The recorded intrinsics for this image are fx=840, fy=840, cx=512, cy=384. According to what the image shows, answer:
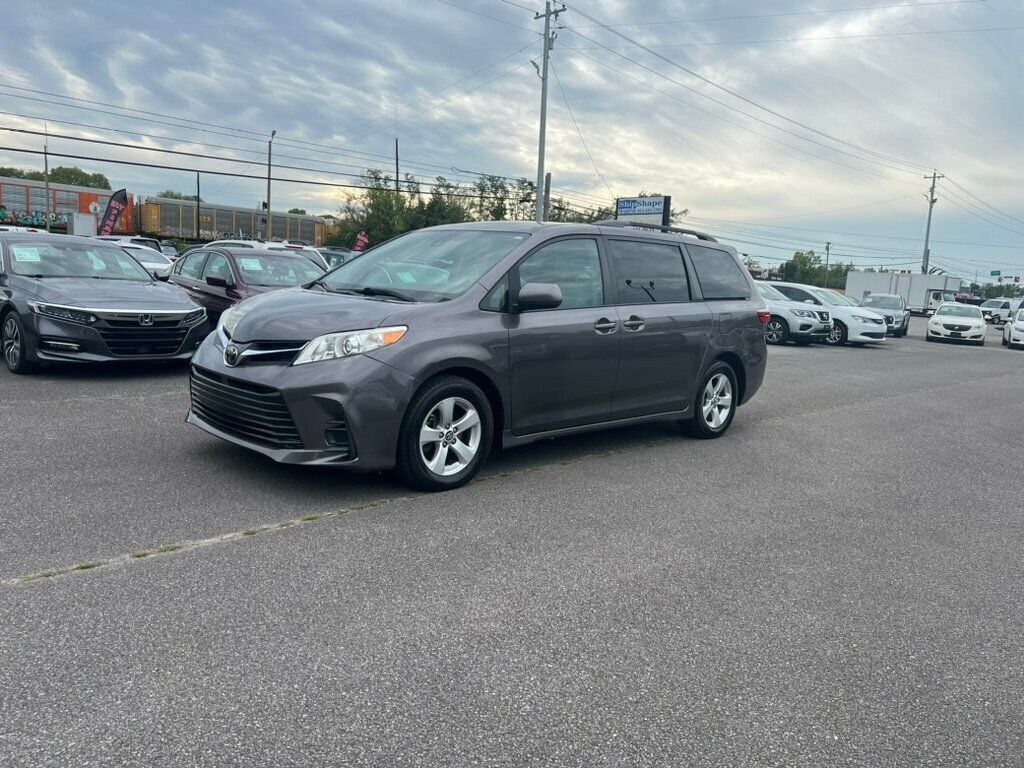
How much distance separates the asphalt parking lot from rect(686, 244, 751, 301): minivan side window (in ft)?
5.55

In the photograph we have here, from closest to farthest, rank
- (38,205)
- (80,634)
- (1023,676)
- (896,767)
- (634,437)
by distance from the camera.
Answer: (896,767) → (80,634) → (1023,676) → (634,437) → (38,205)

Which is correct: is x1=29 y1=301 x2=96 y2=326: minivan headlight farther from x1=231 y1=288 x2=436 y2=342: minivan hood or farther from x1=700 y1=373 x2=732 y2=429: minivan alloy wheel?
x1=700 y1=373 x2=732 y2=429: minivan alloy wheel

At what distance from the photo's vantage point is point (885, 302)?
93.8 ft

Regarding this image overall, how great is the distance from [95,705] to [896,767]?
250 cm

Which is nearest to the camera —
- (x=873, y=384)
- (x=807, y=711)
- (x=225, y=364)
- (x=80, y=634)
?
(x=807, y=711)

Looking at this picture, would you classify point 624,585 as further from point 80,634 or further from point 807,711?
point 80,634

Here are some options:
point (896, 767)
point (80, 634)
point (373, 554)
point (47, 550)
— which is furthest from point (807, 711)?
point (47, 550)

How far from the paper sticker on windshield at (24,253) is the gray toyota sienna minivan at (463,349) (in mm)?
4624

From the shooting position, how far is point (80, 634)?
3086 mm

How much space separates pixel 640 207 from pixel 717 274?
34.4 metres

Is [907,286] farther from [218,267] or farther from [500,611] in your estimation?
[500,611]

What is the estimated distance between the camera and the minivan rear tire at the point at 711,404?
7.28 m

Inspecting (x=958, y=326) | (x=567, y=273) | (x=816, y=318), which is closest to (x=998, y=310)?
(x=958, y=326)

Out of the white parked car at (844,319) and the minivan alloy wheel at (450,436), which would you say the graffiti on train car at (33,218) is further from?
the minivan alloy wheel at (450,436)
